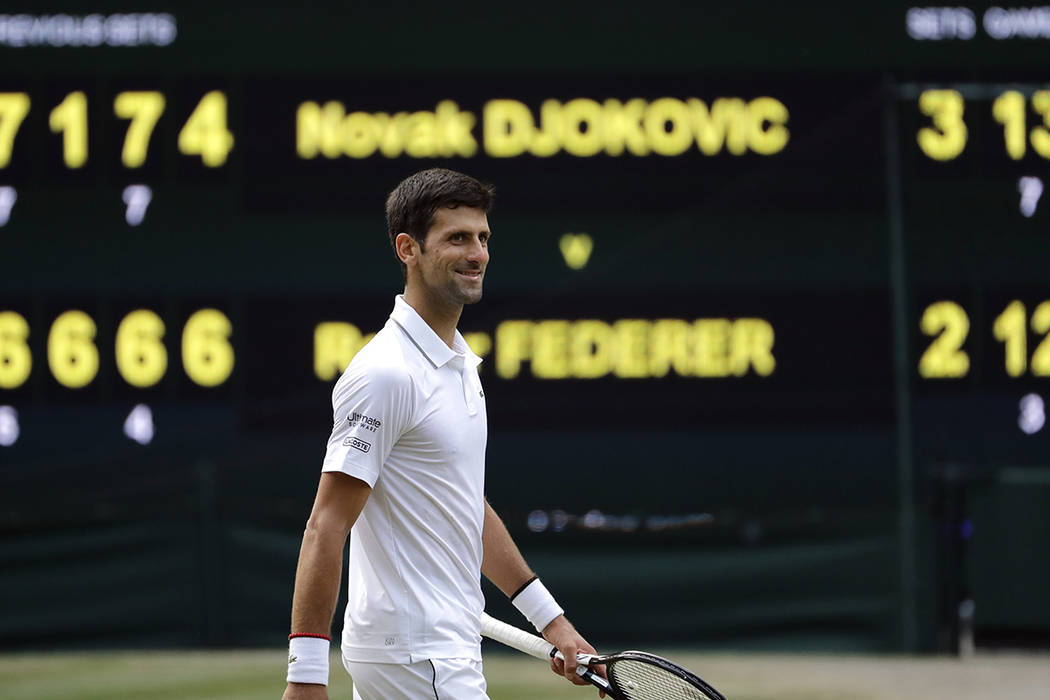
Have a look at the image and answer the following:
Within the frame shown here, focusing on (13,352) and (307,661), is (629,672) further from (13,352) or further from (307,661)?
(13,352)

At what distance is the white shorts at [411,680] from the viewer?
2.79 meters

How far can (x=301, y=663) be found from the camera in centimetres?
261

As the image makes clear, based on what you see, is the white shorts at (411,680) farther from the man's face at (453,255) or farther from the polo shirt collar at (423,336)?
the man's face at (453,255)

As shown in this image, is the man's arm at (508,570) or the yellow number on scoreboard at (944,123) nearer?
the man's arm at (508,570)

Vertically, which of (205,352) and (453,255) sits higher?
(205,352)

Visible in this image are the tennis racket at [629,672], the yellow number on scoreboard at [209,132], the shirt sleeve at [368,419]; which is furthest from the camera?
the yellow number on scoreboard at [209,132]

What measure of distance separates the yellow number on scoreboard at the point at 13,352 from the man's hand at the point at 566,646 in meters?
6.23

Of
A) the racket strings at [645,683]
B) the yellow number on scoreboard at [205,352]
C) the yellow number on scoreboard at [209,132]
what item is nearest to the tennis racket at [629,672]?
the racket strings at [645,683]

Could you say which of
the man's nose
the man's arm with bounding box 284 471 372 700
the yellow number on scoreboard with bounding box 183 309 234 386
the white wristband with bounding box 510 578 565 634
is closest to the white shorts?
the man's arm with bounding box 284 471 372 700

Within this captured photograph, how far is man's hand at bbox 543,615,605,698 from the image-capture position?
125 inches

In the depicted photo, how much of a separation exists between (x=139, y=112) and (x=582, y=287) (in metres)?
2.68

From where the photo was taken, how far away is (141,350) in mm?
8836

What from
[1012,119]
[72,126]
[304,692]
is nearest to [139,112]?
[72,126]

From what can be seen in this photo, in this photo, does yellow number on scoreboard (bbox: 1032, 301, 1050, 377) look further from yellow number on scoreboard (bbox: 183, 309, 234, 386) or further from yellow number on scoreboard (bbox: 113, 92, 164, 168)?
yellow number on scoreboard (bbox: 113, 92, 164, 168)
